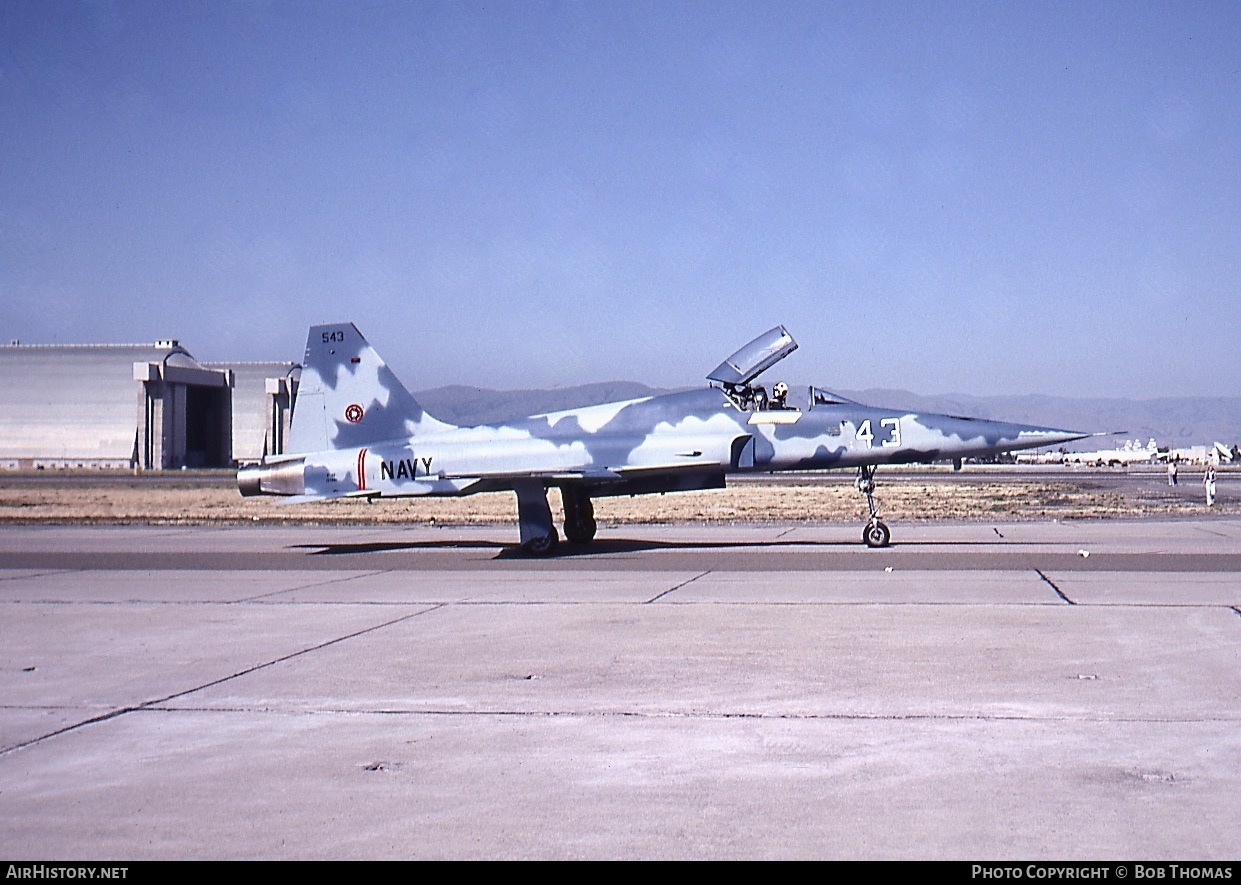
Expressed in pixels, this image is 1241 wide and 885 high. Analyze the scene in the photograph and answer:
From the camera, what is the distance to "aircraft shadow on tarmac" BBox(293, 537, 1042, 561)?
19312 millimetres

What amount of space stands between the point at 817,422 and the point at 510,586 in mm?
7102

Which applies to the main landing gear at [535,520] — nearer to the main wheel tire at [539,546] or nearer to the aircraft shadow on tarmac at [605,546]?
the main wheel tire at [539,546]

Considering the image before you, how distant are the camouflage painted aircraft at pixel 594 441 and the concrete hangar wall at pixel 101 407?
82.5 metres

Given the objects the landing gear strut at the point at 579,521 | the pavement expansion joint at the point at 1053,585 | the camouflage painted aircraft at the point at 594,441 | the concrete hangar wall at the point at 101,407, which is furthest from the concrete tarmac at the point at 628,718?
the concrete hangar wall at the point at 101,407

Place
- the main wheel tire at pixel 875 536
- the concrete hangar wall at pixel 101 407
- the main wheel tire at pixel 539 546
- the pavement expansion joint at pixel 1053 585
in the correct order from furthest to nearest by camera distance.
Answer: the concrete hangar wall at pixel 101 407
the main wheel tire at pixel 875 536
the main wheel tire at pixel 539 546
the pavement expansion joint at pixel 1053 585

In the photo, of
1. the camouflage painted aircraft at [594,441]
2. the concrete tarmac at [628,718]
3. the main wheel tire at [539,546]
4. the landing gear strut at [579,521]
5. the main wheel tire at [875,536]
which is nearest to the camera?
the concrete tarmac at [628,718]

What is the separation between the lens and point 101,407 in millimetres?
103562

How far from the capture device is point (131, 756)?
5.97 metres

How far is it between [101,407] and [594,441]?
316 ft

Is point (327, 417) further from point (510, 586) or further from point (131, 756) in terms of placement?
point (131, 756)

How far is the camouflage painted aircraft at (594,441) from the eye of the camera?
18.9 m

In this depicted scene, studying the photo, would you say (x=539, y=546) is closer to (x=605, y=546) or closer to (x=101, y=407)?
(x=605, y=546)

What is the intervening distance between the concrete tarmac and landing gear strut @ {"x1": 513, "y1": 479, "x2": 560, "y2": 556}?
424cm
